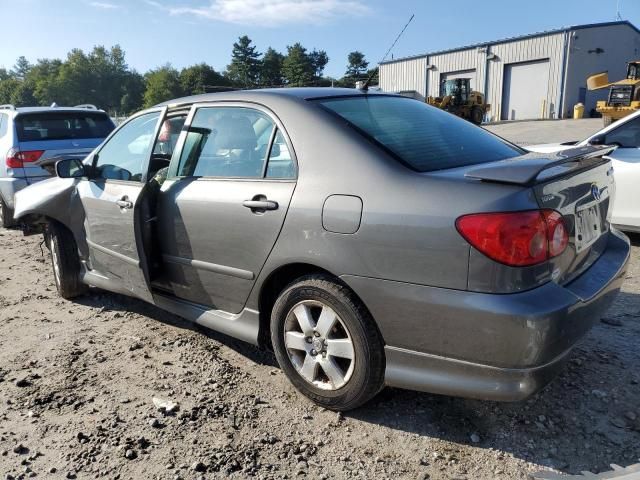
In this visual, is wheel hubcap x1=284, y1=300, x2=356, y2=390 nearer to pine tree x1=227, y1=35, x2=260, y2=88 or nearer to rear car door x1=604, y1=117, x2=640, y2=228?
rear car door x1=604, y1=117, x2=640, y2=228

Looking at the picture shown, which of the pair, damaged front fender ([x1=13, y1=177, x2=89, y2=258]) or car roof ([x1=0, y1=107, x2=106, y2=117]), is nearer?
damaged front fender ([x1=13, y1=177, x2=89, y2=258])

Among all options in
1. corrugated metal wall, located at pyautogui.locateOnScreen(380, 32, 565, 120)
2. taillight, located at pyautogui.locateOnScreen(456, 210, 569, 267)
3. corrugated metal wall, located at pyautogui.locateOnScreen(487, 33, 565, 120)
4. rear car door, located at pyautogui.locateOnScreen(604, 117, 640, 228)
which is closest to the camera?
taillight, located at pyautogui.locateOnScreen(456, 210, 569, 267)

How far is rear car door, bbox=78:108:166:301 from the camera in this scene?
11.4ft

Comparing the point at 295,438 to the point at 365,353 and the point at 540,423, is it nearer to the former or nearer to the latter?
the point at 365,353

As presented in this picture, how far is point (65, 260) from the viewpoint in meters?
4.44

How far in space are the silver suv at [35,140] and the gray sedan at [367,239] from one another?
4176mm

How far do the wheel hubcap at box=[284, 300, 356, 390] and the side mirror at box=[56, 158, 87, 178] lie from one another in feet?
7.30

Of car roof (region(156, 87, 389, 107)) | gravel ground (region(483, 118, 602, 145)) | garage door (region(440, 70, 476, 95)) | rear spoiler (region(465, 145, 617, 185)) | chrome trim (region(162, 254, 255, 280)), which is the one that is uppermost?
garage door (region(440, 70, 476, 95))

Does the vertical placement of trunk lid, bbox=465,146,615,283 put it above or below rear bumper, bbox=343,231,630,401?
above

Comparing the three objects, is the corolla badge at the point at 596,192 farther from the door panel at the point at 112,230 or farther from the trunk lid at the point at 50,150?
the trunk lid at the point at 50,150

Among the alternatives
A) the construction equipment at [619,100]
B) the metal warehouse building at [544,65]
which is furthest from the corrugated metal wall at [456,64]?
the construction equipment at [619,100]

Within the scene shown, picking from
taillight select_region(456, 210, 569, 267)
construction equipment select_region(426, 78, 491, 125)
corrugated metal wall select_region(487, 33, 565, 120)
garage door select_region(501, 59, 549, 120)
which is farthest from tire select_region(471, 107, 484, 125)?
taillight select_region(456, 210, 569, 267)

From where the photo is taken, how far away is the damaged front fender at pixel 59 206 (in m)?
4.19

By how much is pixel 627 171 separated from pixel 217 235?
14.7ft
